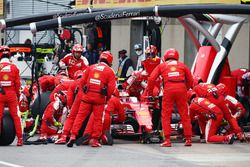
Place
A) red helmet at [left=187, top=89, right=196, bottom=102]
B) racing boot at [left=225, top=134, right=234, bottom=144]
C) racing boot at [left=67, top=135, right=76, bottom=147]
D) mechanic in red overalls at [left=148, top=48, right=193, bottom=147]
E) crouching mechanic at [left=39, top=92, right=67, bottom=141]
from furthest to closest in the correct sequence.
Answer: red helmet at [left=187, top=89, right=196, bottom=102]
crouching mechanic at [left=39, top=92, right=67, bottom=141]
racing boot at [left=225, top=134, right=234, bottom=144]
mechanic in red overalls at [left=148, top=48, right=193, bottom=147]
racing boot at [left=67, top=135, right=76, bottom=147]

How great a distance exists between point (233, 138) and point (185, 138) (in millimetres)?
1061

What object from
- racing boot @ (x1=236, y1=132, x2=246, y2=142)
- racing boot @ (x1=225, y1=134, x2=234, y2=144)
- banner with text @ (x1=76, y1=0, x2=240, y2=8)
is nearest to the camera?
racing boot @ (x1=225, y1=134, x2=234, y2=144)

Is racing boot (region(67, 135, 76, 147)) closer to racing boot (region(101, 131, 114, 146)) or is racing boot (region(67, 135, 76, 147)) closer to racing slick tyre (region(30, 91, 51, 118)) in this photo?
racing boot (region(101, 131, 114, 146))

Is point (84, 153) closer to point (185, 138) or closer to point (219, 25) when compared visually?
point (185, 138)

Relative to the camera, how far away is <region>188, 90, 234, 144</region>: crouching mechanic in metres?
19.2

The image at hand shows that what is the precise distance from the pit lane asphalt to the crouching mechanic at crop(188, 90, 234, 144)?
0.84 ft

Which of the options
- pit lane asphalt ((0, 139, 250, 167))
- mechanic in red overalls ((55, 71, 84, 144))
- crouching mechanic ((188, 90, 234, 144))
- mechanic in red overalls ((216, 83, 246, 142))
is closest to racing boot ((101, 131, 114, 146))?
pit lane asphalt ((0, 139, 250, 167))

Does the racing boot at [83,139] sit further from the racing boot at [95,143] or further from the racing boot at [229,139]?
the racing boot at [229,139]

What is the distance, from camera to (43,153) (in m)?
16.9

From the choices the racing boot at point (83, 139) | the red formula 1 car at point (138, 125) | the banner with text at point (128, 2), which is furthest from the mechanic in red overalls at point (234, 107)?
the banner with text at point (128, 2)

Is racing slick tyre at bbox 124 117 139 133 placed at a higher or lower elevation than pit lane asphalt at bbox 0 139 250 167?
higher

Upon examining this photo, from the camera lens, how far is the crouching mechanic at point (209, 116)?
63.0 ft

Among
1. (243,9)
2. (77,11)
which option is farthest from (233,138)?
(77,11)

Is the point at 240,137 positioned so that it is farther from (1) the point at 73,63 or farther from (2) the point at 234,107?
(1) the point at 73,63
